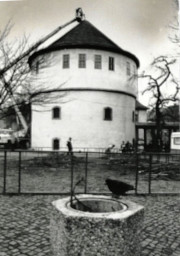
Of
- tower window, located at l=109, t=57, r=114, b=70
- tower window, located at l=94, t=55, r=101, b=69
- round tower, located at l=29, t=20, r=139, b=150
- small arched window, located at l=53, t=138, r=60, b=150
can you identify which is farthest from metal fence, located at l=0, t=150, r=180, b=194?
tower window, located at l=109, t=57, r=114, b=70

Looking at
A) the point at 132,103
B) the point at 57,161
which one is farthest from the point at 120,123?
the point at 57,161

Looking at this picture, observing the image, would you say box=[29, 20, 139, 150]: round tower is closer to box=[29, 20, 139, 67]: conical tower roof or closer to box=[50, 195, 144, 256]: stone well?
box=[29, 20, 139, 67]: conical tower roof

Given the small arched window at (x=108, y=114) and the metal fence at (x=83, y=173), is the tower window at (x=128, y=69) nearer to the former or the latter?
the small arched window at (x=108, y=114)

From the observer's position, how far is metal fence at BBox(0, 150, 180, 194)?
8.72m

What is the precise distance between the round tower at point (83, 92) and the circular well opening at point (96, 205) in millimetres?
21795

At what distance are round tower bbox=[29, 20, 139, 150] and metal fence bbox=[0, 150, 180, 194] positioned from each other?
10831 mm

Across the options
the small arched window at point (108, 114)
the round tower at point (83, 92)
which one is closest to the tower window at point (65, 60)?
the round tower at point (83, 92)

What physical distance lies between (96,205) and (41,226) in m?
1.68

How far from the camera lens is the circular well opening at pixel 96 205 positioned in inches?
147

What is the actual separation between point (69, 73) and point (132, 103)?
22.8 ft

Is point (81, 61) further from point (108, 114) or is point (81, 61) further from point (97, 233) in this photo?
point (97, 233)

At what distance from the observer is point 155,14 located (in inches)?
258

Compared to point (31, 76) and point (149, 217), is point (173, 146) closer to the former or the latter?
point (31, 76)

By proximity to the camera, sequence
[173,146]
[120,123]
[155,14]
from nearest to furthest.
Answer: [155,14]
[173,146]
[120,123]
